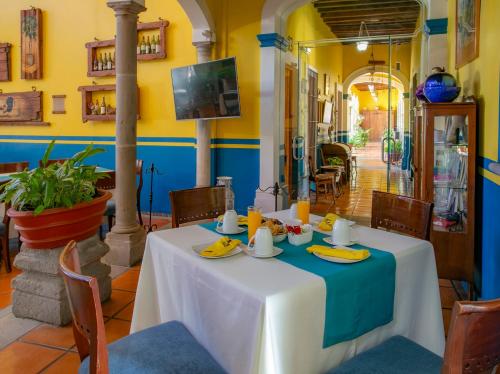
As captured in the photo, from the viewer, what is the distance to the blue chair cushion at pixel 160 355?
139cm

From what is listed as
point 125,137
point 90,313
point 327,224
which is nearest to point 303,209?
point 327,224

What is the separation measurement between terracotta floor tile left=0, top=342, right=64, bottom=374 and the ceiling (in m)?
6.75

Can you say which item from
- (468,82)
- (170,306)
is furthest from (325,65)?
(170,306)

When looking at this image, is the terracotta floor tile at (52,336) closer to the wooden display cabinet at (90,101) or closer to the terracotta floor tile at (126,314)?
the terracotta floor tile at (126,314)

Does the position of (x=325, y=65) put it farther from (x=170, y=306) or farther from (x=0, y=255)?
(x=170, y=306)

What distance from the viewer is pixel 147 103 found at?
19.3 feet

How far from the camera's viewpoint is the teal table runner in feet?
4.65

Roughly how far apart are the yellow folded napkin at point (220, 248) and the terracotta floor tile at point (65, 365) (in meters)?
1.07

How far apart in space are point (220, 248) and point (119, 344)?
19.2 inches

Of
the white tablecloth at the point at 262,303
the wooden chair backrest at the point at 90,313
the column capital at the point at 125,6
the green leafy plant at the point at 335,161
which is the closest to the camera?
the wooden chair backrest at the point at 90,313

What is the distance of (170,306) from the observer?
1.80 m

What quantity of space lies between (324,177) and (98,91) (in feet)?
11.3

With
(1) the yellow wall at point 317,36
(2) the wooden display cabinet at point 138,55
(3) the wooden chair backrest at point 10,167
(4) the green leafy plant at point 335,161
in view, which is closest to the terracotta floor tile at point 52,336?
(3) the wooden chair backrest at point 10,167

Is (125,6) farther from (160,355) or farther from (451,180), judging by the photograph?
(160,355)
